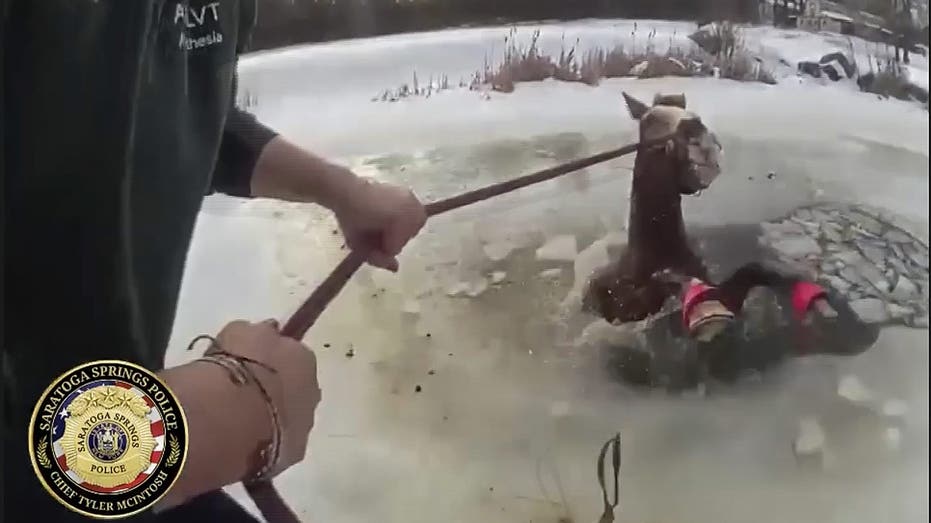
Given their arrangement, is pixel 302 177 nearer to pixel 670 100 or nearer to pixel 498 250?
pixel 498 250

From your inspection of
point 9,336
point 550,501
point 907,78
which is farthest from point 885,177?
point 9,336

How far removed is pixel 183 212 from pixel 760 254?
1.36 feet

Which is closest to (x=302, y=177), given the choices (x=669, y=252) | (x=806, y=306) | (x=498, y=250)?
(x=498, y=250)

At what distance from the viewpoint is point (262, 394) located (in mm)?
579

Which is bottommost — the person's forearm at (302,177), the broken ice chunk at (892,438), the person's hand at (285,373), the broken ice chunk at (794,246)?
the broken ice chunk at (892,438)

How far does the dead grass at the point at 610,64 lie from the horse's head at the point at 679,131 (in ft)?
0.07

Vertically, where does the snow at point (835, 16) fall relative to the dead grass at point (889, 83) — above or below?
above

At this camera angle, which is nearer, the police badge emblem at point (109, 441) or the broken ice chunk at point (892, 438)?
the police badge emblem at point (109, 441)

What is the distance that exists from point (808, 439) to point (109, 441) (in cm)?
49

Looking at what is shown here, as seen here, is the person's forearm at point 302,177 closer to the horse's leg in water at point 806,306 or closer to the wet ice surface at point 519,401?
the wet ice surface at point 519,401

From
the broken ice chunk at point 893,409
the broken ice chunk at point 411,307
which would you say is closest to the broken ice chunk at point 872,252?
the broken ice chunk at point 893,409

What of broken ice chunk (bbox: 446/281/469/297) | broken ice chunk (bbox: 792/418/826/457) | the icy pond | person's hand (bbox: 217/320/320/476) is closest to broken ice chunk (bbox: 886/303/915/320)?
the icy pond

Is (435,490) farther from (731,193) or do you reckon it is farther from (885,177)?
(885,177)

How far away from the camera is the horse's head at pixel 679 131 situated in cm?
65
